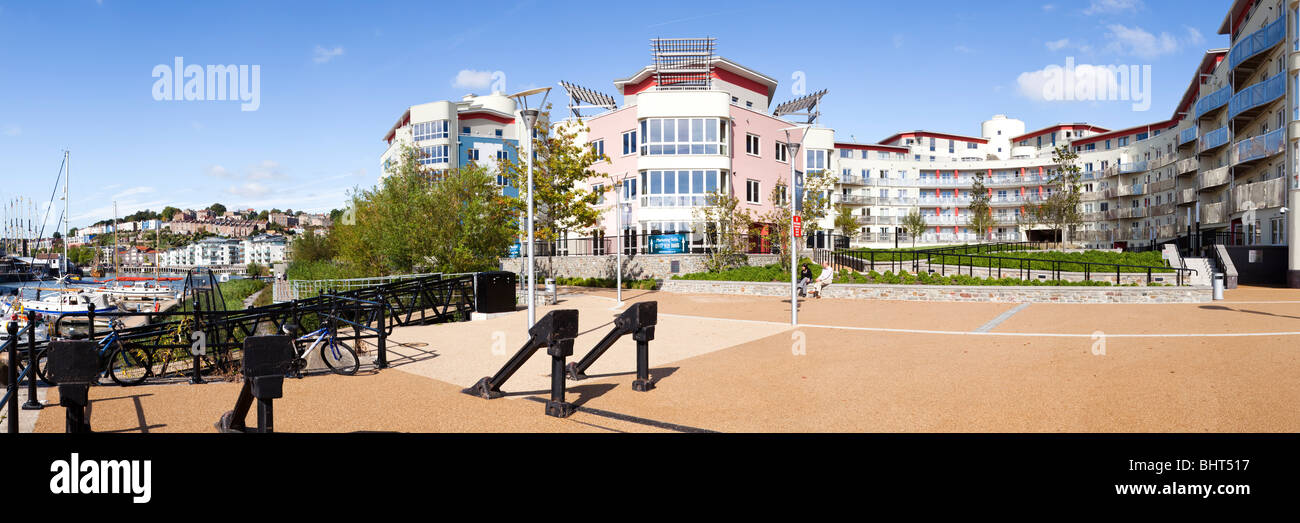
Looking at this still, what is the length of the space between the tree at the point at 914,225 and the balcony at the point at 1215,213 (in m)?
27.0

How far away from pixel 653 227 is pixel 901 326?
23.4 metres

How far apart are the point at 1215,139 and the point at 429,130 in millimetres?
65333

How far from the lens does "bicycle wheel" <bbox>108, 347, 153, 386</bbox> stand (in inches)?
399

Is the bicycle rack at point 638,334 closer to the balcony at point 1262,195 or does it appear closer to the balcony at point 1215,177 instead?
the balcony at point 1262,195

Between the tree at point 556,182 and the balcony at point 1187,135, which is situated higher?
the balcony at point 1187,135

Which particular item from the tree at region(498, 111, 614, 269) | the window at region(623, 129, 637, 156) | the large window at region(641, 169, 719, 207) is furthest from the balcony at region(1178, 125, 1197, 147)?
the tree at region(498, 111, 614, 269)

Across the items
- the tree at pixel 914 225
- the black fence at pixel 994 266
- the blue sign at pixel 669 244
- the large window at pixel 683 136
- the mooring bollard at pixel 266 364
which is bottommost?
the mooring bollard at pixel 266 364

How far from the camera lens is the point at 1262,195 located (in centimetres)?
3212

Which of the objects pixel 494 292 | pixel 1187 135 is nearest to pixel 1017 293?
pixel 494 292

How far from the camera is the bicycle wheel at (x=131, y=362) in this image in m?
10.1

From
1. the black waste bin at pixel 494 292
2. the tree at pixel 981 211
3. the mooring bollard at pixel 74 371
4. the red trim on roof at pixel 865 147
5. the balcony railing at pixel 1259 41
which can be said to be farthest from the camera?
the red trim on roof at pixel 865 147

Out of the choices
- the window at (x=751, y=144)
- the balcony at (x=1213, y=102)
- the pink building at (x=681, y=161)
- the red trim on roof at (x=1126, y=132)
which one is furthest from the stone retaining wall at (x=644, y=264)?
the red trim on roof at (x=1126, y=132)
